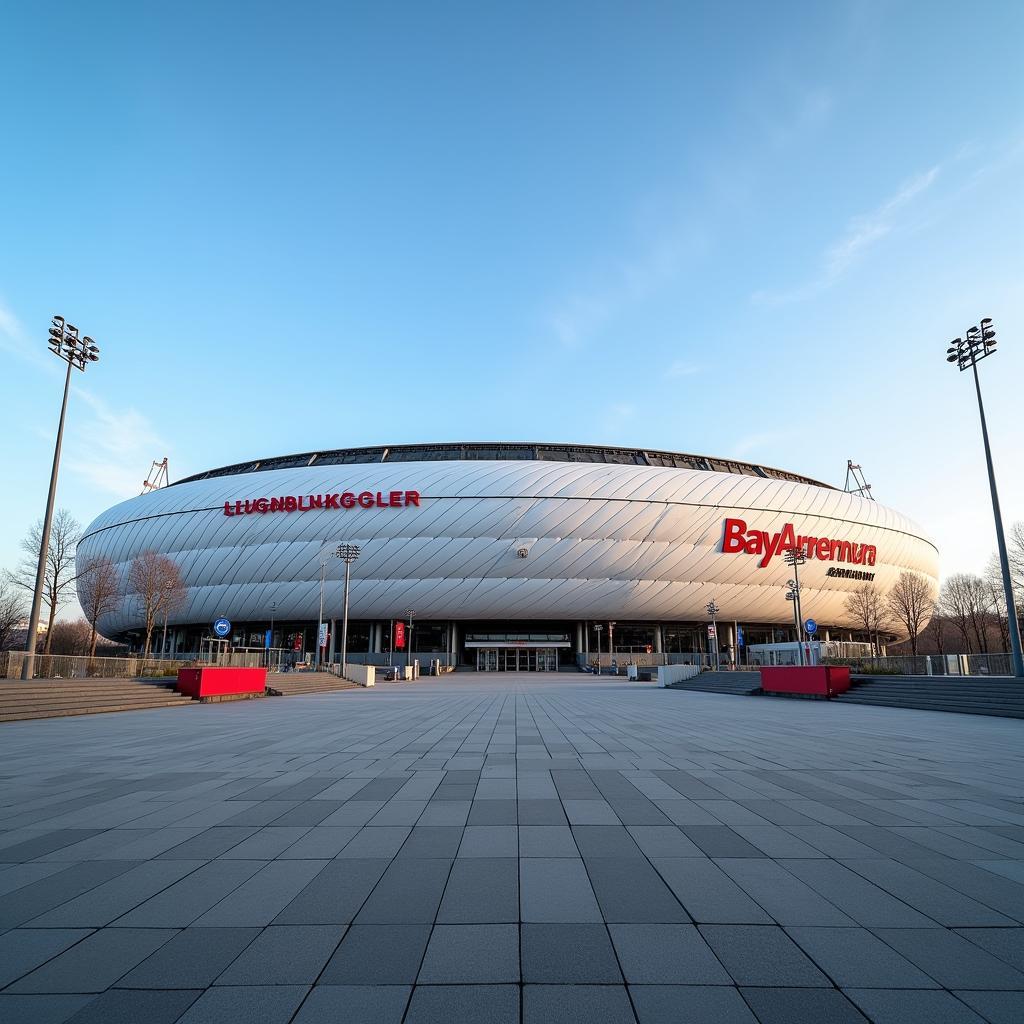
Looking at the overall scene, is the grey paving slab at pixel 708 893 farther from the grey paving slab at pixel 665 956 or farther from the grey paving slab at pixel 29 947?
the grey paving slab at pixel 29 947

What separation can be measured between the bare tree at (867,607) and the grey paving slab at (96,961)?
7635 centimetres

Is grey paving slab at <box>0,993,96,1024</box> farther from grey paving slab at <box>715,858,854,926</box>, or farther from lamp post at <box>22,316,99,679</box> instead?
lamp post at <box>22,316,99,679</box>

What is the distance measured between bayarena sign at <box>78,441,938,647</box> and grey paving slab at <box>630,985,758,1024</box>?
57.7 metres

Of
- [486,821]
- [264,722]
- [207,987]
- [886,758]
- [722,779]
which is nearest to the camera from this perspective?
[207,987]

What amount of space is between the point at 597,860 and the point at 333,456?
2794 inches

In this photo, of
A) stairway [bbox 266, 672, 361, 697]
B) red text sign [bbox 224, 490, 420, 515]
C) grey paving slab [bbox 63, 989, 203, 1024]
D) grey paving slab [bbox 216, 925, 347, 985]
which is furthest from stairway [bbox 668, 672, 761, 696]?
red text sign [bbox 224, 490, 420, 515]

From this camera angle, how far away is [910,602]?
6994cm

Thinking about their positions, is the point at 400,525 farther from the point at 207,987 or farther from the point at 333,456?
the point at 207,987

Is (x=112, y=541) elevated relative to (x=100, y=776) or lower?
elevated

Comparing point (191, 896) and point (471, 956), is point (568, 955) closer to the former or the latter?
point (471, 956)

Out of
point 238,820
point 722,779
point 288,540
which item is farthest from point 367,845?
point 288,540

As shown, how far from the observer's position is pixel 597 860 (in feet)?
16.1

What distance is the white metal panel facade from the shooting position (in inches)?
2404

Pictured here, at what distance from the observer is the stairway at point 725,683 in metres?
30.6
